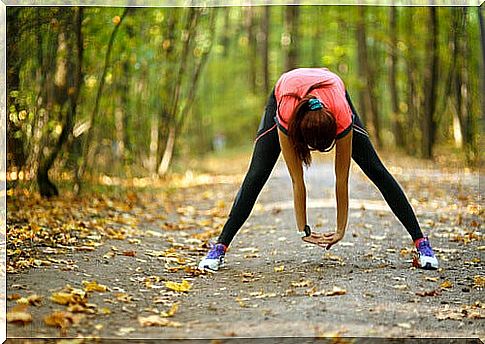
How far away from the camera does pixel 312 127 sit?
8.29ft

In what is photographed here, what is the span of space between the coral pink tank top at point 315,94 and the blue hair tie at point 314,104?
0.09 meters

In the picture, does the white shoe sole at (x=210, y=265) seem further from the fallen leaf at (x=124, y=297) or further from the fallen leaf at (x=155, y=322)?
the fallen leaf at (x=155, y=322)

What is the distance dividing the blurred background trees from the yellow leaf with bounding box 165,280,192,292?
1.09 m

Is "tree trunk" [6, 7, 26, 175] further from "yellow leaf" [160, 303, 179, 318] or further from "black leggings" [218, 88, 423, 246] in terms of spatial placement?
"yellow leaf" [160, 303, 179, 318]

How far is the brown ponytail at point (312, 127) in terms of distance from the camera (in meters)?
2.53

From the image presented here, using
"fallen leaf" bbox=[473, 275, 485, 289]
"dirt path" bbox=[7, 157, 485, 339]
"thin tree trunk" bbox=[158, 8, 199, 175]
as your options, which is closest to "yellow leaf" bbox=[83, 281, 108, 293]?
"dirt path" bbox=[7, 157, 485, 339]

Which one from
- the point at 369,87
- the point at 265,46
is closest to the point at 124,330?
the point at 369,87

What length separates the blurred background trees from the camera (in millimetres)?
3812

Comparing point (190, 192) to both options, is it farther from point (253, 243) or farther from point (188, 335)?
point (188, 335)

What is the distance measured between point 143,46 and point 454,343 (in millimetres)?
3798

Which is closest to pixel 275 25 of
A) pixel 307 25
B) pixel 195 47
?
pixel 307 25

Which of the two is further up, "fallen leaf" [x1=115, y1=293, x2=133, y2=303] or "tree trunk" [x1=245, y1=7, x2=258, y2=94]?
"tree trunk" [x1=245, y1=7, x2=258, y2=94]

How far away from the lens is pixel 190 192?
6.64 metres

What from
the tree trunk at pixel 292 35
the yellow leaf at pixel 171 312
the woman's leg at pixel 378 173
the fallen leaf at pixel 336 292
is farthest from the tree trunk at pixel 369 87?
the yellow leaf at pixel 171 312
